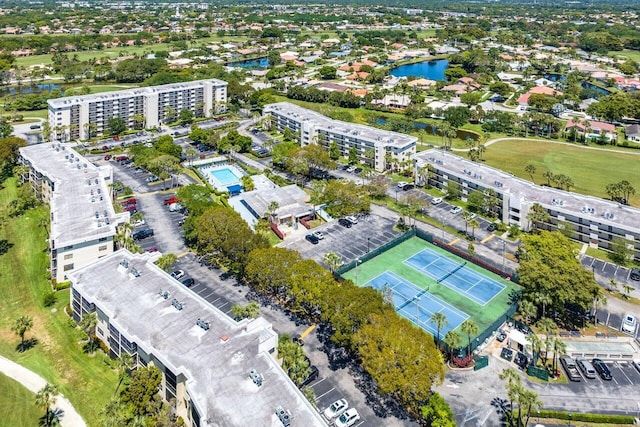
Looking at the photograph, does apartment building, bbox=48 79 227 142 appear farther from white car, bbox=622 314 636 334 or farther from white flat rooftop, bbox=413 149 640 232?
white car, bbox=622 314 636 334

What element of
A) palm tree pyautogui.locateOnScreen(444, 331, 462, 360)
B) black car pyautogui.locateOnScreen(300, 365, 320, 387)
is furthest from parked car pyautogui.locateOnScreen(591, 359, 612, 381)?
black car pyautogui.locateOnScreen(300, 365, 320, 387)

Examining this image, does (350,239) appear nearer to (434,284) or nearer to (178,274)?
(434,284)

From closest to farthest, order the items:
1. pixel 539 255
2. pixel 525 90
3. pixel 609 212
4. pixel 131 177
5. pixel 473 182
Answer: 1. pixel 539 255
2. pixel 609 212
3. pixel 473 182
4. pixel 131 177
5. pixel 525 90

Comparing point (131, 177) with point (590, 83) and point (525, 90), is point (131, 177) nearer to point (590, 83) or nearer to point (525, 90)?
point (525, 90)

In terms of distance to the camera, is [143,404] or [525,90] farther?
[525,90]

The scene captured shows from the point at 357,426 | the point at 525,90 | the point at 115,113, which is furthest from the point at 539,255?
the point at 525,90

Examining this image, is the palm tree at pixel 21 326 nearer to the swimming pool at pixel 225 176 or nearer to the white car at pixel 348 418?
the white car at pixel 348 418

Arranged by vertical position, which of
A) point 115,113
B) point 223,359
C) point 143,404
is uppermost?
point 115,113

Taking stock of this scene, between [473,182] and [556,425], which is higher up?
[473,182]
